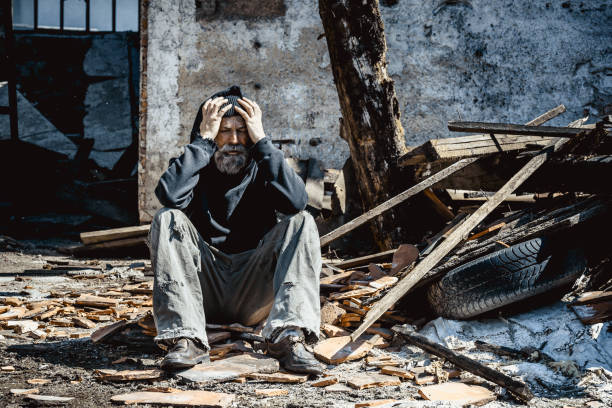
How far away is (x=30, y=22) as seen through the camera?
15.5 metres

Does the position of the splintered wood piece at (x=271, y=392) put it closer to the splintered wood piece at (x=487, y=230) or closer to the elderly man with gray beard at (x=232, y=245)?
the elderly man with gray beard at (x=232, y=245)

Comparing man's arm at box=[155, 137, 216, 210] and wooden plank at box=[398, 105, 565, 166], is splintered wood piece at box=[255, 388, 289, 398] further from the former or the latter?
wooden plank at box=[398, 105, 565, 166]

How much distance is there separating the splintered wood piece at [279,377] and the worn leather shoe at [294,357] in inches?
1.5

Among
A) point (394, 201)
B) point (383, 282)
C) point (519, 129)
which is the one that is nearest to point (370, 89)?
point (394, 201)

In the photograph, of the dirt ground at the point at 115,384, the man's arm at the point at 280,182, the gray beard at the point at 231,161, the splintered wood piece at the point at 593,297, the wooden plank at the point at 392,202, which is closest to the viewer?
the dirt ground at the point at 115,384

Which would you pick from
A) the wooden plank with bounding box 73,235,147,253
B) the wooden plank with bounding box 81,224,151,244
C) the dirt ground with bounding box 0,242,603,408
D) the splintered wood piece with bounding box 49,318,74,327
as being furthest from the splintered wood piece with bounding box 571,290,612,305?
the wooden plank with bounding box 73,235,147,253

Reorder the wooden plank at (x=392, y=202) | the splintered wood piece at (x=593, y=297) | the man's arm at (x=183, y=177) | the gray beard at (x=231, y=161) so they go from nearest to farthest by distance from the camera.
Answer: the man's arm at (x=183, y=177), the splintered wood piece at (x=593, y=297), the gray beard at (x=231, y=161), the wooden plank at (x=392, y=202)

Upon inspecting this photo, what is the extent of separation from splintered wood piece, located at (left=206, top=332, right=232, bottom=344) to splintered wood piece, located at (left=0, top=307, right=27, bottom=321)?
5.98 ft

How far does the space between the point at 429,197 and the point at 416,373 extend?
2.94m

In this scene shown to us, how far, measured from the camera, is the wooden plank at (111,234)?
8.16m

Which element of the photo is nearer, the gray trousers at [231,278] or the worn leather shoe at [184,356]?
the worn leather shoe at [184,356]

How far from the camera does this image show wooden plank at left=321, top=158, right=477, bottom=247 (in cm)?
480

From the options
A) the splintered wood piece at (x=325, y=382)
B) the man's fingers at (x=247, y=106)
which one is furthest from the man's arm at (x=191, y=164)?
the splintered wood piece at (x=325, y=382)

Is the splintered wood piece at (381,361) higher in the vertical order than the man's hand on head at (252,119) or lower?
lower
